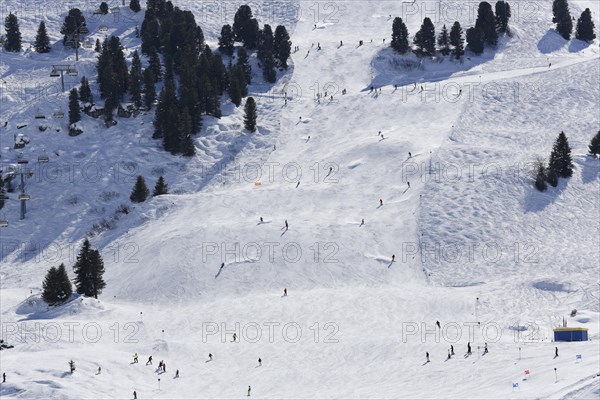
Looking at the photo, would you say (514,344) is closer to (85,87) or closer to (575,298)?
(575,298)

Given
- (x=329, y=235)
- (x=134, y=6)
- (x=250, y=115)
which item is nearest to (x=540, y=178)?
(x=329, y=235)

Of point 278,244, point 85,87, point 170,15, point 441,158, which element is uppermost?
point 170,15

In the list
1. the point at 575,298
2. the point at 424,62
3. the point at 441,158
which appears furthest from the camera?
the point at 424,62

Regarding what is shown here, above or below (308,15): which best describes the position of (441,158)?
below

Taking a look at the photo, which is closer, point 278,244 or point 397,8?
point 278,244

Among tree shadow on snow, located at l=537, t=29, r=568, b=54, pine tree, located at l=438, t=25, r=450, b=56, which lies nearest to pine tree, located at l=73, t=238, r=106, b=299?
pine tree, located at l=438, t=25, r=450, b=56

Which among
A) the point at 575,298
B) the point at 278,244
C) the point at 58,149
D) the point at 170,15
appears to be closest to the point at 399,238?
the point at 278,244

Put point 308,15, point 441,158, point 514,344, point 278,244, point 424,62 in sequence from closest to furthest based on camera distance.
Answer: point 514,344 < point 278,244 < point 441,158 < point 424,62 < point 308,15

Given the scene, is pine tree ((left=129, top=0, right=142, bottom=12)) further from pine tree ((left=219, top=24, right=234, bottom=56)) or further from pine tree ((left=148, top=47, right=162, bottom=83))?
pine tree ((left=148, top=47, right=162, bottom=83))

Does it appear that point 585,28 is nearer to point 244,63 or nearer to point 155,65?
point 244,63
